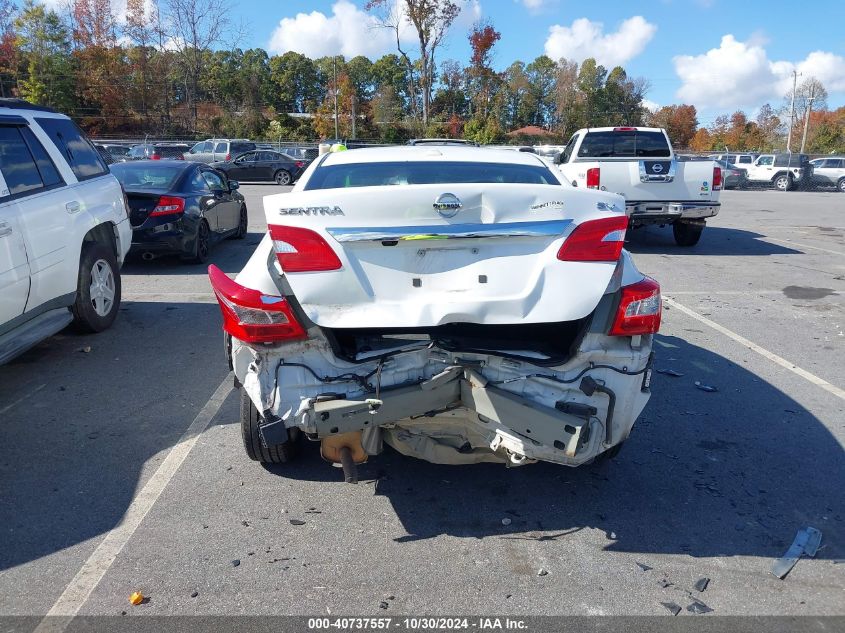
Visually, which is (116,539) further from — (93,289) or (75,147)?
(75,147)

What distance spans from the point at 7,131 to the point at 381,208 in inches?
153

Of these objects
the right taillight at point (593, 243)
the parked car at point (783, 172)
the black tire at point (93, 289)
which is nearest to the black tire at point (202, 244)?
the black tire at point (93, 289)

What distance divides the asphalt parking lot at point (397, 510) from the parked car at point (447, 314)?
49 cm

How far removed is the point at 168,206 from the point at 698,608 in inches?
331

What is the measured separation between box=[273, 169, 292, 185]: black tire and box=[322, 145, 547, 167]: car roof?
25.5 metres

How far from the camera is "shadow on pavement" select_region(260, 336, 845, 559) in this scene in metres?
3.31

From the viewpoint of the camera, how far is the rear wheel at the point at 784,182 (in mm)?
33500

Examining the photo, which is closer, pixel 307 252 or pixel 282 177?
pixel 307 252

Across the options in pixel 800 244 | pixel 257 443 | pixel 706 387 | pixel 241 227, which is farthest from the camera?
pixel 800 244

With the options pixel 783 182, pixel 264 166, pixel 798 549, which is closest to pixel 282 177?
pixel 264 166

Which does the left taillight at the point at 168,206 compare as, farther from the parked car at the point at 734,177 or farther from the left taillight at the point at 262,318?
the parked car at the point at 734,177

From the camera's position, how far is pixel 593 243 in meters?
3.12

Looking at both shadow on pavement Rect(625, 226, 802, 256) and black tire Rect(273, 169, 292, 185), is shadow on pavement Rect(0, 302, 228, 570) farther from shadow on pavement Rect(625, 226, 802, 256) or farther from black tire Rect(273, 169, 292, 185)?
black tire Rect(273, 169, 292, 185)

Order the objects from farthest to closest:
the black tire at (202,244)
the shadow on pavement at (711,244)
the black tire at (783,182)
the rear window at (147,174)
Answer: the black tire at (783,182) → the shadow on pavement at (711,244) → the black tire at (202,244) → the rear window at (147,174)
